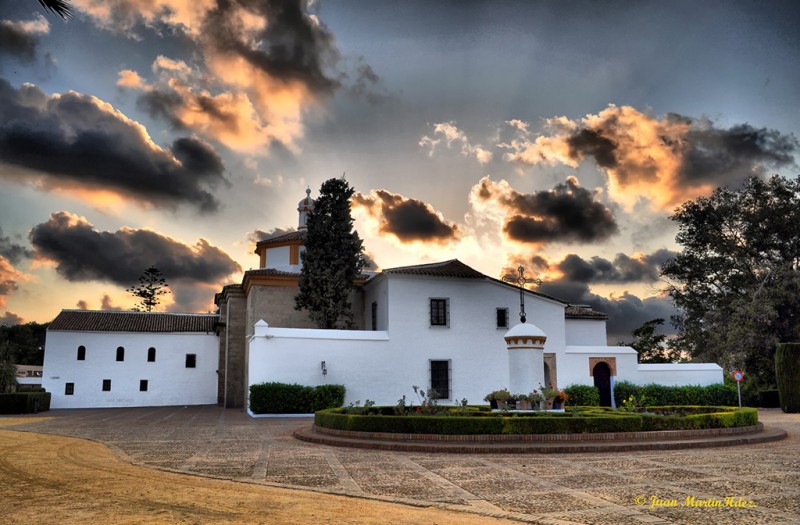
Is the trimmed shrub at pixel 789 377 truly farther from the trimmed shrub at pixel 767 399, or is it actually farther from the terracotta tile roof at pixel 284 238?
the terracotta tile roof at pixel 284 238

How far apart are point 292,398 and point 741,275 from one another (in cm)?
2657

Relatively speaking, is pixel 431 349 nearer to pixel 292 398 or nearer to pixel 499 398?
pixel 292 398

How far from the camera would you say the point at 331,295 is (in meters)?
24.2

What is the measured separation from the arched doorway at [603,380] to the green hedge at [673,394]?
0.61m

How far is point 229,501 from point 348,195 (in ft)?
66.1

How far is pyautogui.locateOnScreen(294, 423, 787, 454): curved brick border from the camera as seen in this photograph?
10.9m

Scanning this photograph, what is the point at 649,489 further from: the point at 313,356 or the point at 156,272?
the point at 156,272

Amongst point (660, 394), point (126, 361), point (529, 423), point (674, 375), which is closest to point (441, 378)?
point (660, 394)

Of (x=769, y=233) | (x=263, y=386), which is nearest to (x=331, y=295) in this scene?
(x=263, y=386)

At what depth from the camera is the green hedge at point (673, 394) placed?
2491cm

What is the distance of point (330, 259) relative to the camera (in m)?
24.7

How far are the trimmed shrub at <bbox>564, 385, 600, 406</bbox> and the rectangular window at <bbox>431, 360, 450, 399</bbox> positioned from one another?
4893 mm

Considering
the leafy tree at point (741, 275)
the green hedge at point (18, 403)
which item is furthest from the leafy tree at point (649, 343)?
the green hedge at point (18, 403)

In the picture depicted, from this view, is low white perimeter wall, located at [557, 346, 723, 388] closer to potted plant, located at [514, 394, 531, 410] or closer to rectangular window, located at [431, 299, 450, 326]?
rectangular window, located at [431, 299, 450, 326]
